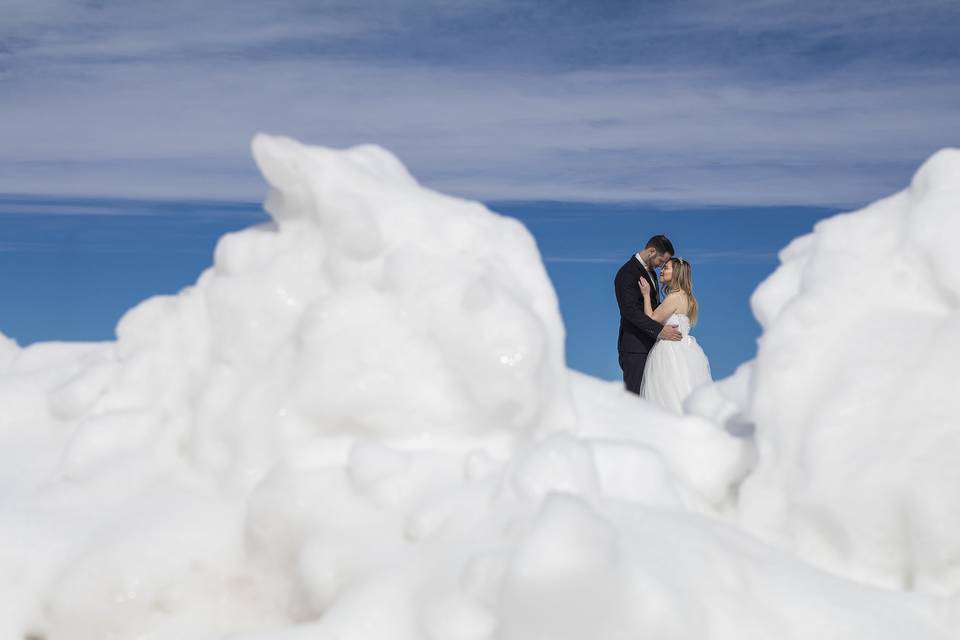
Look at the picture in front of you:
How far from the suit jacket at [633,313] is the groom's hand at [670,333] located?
0.05 metres

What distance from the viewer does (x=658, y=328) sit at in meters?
8.88

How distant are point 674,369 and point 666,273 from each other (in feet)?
3.24

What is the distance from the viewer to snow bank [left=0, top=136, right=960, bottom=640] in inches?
85.5

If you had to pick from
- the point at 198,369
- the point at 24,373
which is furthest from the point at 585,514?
the point at 24,373

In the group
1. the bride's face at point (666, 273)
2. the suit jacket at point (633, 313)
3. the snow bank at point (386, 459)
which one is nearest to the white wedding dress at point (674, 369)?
the suit jacket at point (633, 313)

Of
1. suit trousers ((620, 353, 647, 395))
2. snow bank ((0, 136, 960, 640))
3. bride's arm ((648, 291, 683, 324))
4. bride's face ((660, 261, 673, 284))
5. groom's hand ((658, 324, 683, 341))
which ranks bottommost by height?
suit trousers ((620, 353, 647, 395))

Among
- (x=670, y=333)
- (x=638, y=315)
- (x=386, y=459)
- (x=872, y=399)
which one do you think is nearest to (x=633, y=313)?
(x=638, y=315)

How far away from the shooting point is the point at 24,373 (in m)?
3.40

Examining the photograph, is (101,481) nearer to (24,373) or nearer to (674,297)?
(24,373)

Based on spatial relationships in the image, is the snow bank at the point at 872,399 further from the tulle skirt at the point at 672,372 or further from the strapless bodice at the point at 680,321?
the strapless bodice at the point at 680,321

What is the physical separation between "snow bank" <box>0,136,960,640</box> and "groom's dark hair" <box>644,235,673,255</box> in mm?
6254

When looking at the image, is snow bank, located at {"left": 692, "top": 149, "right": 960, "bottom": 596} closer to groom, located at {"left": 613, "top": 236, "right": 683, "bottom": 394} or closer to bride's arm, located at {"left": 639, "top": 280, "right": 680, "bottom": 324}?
groom, located at {"left": 613, "top": 236, "right": 683, "bottom": 394}

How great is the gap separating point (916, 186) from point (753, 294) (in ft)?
1.71

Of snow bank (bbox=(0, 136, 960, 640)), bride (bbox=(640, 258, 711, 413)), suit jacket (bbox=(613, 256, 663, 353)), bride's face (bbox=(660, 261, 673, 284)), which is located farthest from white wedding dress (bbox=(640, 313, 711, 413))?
snow bank (bbox=(0, 136, 960, 640))
